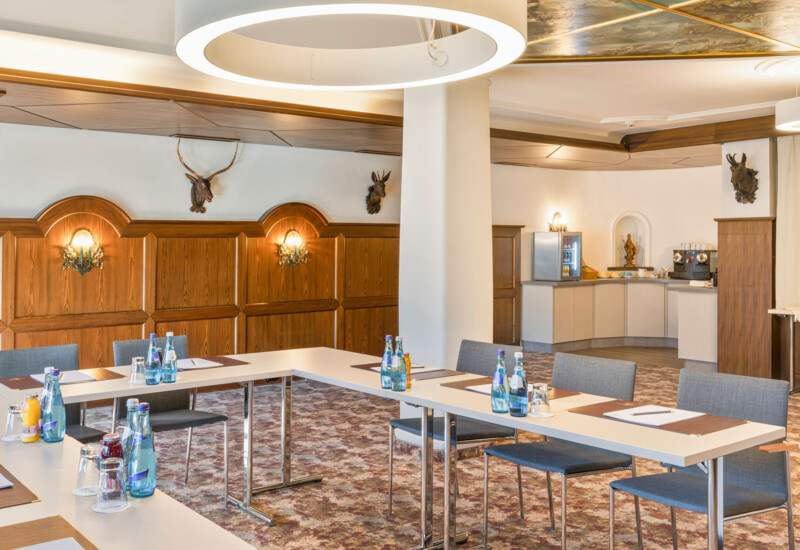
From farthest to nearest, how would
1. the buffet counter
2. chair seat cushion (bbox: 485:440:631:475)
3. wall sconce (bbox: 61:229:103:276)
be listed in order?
the buffet counter
wall sconce (bbox: 61:229:103:276)
chair seat cushion (bbox: 485:440:631:475)

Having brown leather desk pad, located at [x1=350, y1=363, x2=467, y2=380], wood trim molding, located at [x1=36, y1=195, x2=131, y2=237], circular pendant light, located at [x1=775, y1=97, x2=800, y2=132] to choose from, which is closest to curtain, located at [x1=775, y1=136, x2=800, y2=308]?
circular pendant light, located at [x1=775, y1=97, x2=800, y2=132]

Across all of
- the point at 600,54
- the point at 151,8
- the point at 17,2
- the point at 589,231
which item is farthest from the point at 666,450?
the point at 589,231

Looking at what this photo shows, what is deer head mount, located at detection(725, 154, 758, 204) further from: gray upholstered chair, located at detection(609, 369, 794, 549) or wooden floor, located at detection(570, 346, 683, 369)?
gray upholstered chair, located at detection(609, 369, 794, 549)

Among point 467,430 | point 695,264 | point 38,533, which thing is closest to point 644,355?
point 695,264

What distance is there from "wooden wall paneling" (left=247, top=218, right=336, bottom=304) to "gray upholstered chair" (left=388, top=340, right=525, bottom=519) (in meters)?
4.05

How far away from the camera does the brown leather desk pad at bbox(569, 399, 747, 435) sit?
9.98ft

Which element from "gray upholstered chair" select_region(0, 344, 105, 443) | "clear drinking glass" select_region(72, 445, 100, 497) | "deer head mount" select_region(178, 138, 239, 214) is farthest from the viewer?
"deer head mount" select_region(178, 138, 239, 214)

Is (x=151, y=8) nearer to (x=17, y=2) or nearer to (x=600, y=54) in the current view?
(x=17, y=2)

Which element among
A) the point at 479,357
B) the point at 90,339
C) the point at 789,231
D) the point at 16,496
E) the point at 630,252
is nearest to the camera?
the point at 16,496

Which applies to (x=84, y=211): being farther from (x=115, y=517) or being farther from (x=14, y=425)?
(x=115, y=517)

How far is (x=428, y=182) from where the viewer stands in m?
5.76

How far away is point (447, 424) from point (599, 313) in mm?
8721

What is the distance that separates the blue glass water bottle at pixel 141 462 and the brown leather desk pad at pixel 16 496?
11.1 inches

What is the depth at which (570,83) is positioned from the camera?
275 inches
